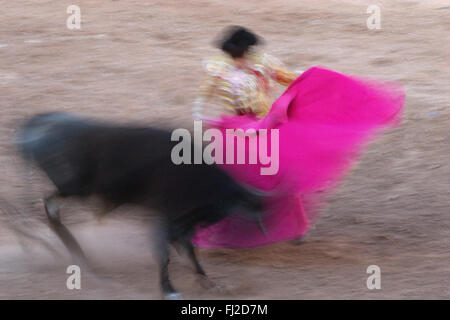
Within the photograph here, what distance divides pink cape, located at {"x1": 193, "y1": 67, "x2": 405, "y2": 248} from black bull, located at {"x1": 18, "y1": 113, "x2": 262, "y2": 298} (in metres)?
0.18

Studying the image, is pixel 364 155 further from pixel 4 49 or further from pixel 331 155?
pixel 4 49

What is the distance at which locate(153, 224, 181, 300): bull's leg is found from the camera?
4418 mm

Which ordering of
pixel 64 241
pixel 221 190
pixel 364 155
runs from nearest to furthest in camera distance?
pixel 221 190, pixel 64 241, pixel 364 155

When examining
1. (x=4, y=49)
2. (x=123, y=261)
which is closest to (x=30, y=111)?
(x=4, y=49)

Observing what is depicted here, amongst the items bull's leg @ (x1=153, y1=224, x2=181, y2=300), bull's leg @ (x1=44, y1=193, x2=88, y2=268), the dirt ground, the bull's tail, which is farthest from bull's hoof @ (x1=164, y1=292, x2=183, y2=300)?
the bull's tail

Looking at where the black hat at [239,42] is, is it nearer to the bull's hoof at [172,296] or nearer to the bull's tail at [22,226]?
the bull's hoof at [172,296]

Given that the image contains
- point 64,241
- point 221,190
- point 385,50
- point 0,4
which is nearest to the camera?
point 221,190

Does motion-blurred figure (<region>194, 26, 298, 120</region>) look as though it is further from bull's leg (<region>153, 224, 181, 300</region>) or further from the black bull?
bull's leg (<region>153, 224, 181, 300</region>)

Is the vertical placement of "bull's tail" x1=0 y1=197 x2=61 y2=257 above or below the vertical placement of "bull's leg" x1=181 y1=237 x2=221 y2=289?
above

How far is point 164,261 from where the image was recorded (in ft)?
14.5

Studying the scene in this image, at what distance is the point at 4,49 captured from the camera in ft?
31.0

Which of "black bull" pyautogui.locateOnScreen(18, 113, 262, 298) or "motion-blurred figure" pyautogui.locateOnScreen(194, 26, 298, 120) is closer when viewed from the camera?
"black bull" pyautogui.locateOnScreen(18, 113, 262, 298)

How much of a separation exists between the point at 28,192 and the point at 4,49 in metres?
4.05

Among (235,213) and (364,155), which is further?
(364,155)
